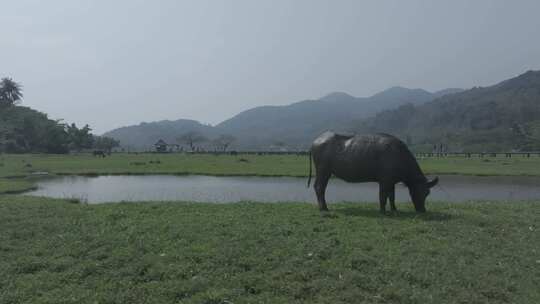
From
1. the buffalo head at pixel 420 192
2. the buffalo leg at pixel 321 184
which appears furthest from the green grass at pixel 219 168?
the buffalo head at pixel 420 192

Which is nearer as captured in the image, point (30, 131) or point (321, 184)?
point (321, 184)

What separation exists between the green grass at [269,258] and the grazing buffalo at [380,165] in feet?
2.89

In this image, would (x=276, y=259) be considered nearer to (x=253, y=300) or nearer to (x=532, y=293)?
(x=253, y=300)

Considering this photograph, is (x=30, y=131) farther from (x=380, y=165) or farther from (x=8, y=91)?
(x=380, y=165)

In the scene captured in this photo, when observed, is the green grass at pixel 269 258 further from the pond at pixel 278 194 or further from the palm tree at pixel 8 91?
the palm tree at pixel 8 91

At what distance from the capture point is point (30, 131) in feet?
355

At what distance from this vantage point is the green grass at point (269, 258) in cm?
679

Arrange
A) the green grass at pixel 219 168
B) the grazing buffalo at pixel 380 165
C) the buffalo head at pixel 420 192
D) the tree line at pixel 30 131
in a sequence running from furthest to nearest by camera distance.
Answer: the tree line at pixel 30 131
the green grass at pixel 219 168
the buffalo head at pixel 420 192
the grazing buffalo at pixel 380 165

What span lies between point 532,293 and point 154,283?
5993 millimetres

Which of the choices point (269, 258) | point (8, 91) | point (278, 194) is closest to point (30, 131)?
point (8, 91)

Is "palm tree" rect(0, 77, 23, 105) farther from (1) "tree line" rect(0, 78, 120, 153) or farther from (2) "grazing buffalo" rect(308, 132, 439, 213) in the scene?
(2) "grazing buffalo" rect(308, 132, 439, 213)

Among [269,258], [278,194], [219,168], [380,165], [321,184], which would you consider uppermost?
[380,165]

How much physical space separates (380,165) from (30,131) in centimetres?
11438

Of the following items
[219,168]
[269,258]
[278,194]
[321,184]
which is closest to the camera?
[269,258]
